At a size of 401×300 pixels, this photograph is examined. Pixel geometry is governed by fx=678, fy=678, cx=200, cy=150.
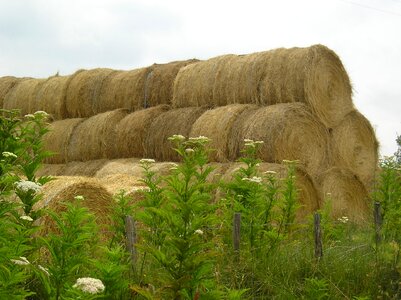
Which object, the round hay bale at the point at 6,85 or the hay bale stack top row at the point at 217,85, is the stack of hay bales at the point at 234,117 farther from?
the round hay bale at the point at 6,85

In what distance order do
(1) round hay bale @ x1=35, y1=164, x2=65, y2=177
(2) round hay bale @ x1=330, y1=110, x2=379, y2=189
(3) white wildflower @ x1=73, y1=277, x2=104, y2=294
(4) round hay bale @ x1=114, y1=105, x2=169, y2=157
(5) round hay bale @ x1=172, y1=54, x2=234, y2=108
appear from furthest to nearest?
(1) round hay bale @ x1=35, y1=164, x2=65, y2=177, (4) round hay bale @ x1=114, y1=105, x2=169, y2=157, (5) round hay bale @ x1=172, y1=54, x2=234, y2=108, (2) round hay bale @ x1=330, y1=110, x2=379, y2=189, (3) white wildflower @ x1=73, y1=277, x2=104, y2=294

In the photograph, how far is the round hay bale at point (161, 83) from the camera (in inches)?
569

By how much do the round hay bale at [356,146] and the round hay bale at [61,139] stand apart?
6.19 m

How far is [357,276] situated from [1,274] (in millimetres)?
3922

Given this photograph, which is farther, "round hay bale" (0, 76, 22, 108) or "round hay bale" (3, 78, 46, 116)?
"round hay bale" (0, 76, 22, 108)

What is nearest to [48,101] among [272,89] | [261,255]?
[272,89]

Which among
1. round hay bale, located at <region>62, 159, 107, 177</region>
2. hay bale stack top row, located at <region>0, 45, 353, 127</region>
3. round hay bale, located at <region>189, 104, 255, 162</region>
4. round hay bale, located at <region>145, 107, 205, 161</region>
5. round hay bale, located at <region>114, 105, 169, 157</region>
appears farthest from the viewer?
round hay bale, located at <region>62, 159, 107, 177</region>

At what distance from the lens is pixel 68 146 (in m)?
15.3

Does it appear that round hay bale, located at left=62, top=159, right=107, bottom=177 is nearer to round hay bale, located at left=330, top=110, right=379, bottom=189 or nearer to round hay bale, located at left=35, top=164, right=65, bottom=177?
round hay bale, located at left=35, top=164, right=65, bottom=177

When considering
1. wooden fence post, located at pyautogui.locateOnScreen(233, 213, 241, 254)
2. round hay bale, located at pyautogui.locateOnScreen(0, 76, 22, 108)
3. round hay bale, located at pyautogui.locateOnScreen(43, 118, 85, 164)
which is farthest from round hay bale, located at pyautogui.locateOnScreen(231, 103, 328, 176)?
round hay bale, located at pyautogui.locateOnScreen(0, 76, 22, 108)

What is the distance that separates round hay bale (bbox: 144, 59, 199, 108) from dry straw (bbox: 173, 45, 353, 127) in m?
0.65

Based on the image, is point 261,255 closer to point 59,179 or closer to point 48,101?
point 59,179

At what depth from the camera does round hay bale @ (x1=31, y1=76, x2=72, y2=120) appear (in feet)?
54.5

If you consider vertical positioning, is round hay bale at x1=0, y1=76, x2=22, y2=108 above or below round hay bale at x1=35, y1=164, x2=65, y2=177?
above
